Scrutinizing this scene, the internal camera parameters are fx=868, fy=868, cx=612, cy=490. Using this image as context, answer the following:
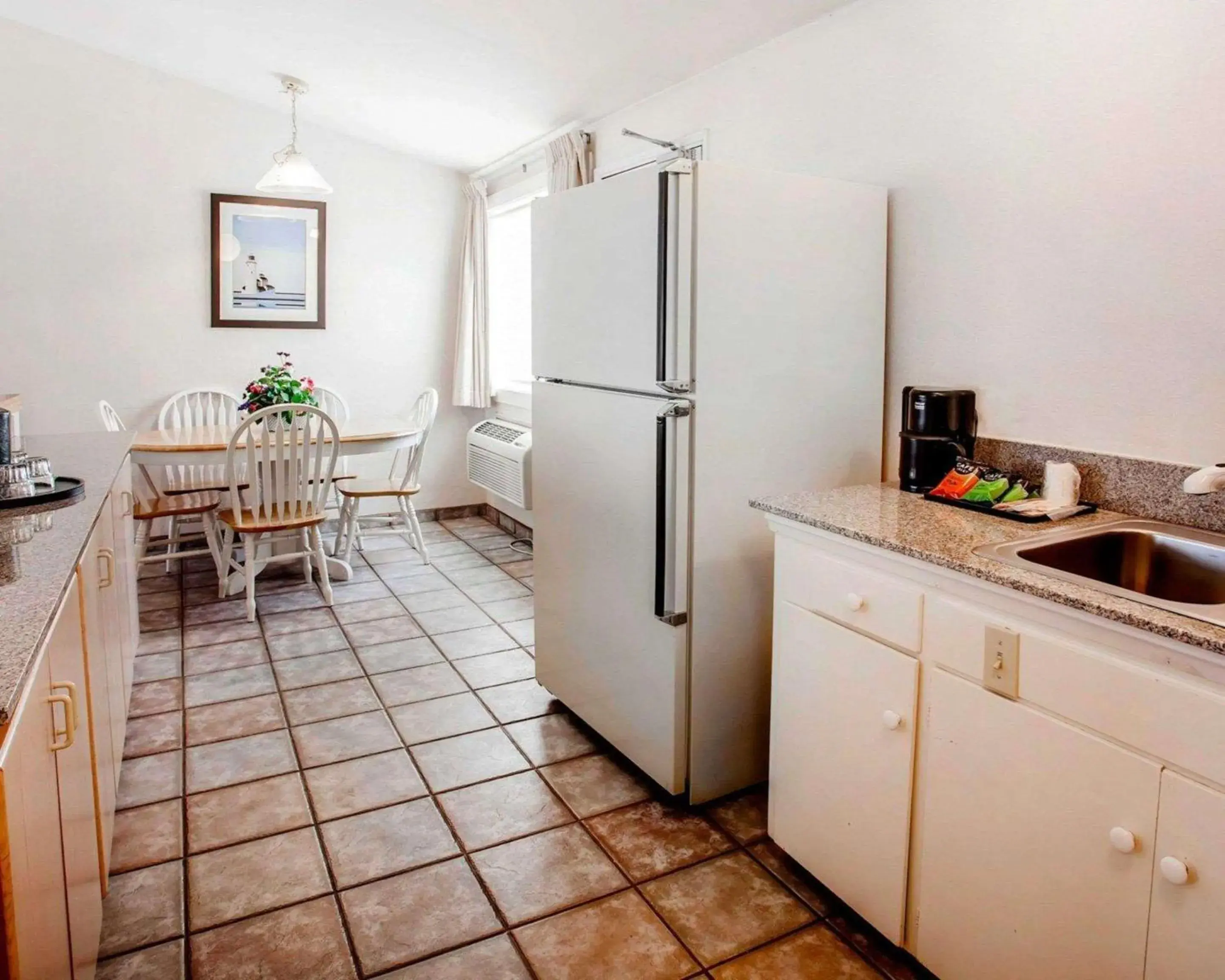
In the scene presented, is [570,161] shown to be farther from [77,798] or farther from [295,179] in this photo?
[77,798]

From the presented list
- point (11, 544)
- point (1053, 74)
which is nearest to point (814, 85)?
point (1053, 74)

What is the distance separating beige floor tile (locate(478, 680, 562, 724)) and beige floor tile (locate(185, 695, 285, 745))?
67 centimetres

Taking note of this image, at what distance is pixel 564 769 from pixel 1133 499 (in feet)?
5.24

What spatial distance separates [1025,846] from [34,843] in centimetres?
142

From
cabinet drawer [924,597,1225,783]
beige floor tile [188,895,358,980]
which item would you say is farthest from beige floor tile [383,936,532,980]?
cabinet drawer [924,597,1225,783]

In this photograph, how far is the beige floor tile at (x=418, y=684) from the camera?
2.96 meters

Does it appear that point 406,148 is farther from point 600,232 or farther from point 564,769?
point 564,769

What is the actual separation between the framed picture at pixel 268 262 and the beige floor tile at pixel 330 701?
2814mm

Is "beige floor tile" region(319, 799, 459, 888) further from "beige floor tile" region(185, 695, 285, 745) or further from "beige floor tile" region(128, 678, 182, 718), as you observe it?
"beige floor tile" region(128, 678, 182, 718)

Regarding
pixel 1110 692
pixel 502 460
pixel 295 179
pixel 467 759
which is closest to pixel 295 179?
pixel 295 179

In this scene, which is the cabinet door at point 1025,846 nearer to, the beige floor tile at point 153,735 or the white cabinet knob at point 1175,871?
the white cabinet knob at point 1175,871

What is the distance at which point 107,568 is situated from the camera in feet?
7.45

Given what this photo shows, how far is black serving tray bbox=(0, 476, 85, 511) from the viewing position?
195 centimetres

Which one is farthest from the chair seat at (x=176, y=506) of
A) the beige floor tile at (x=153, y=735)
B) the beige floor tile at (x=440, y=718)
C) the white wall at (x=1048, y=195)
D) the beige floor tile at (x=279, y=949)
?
the white wall at (x=1048, y=195)
